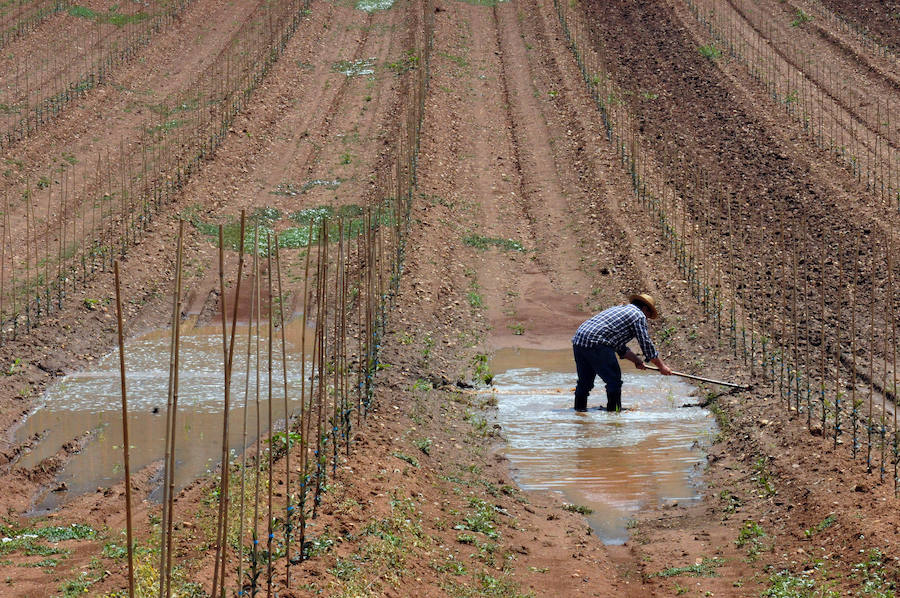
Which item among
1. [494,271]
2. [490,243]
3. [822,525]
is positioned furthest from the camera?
[490,243]

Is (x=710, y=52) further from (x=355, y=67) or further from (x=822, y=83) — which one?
(x=355, y=67)

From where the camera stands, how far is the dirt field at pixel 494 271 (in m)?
7.05

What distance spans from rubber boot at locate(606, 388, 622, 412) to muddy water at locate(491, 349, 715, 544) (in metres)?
0.09

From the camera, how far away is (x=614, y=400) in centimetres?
1061

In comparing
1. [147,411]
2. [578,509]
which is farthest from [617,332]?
[147,411]

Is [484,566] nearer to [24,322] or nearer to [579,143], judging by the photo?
[24,322]

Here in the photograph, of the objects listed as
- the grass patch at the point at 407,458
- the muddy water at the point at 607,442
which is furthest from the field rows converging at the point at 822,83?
the grass patch at the point at 407,458

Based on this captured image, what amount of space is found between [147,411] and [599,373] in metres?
4.88

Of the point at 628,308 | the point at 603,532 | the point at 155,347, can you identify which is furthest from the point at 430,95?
the point at 603,532

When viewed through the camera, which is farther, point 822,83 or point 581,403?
point 822,83

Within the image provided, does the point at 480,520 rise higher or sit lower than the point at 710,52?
lower

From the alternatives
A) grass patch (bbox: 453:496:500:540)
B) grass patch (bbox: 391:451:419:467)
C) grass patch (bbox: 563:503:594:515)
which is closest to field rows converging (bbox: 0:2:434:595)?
grass patch (bbox: 391:451:419:467)

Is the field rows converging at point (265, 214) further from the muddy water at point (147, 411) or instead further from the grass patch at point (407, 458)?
the grass patch at point (407, 458)

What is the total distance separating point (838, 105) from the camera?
22.4 meters
